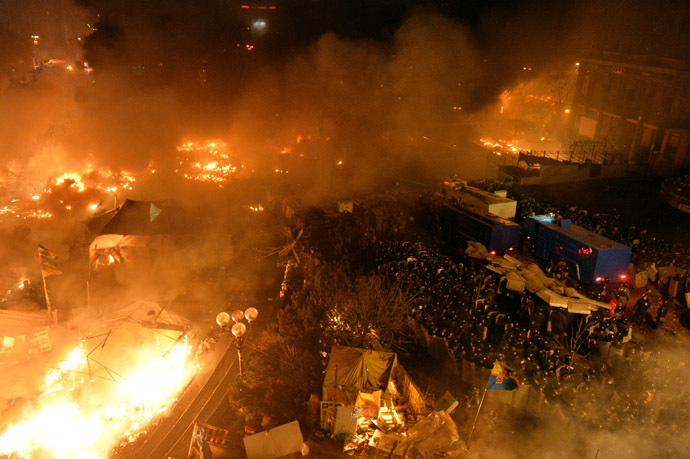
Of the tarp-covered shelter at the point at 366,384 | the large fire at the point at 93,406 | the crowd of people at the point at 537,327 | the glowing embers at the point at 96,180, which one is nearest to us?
the crowd of people at the point at 537,327

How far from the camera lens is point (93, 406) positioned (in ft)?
28.6

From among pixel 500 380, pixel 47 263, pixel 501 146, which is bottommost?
pixel 47 263

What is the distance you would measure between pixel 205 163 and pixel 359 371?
15519 mm

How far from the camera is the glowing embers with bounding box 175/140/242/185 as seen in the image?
2019 cm

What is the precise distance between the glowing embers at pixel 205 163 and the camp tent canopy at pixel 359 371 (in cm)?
1332

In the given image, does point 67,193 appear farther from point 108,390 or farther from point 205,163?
point 108,390

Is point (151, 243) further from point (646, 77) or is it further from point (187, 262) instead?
point (646, 77)

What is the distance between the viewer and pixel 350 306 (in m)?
9.43

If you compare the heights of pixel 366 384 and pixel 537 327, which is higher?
pixel 537 327

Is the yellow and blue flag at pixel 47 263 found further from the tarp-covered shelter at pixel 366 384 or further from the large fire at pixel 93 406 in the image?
the tarp-covered shelter at pixel 366 384

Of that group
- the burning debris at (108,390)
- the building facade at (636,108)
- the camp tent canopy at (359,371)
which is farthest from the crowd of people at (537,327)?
the building facade at (636,108)

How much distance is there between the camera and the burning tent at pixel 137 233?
43.2 feet

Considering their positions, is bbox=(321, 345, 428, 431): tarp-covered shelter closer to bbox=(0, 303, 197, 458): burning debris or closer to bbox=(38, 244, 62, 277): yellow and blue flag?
bbox=(0, 303, 197, 458): burning debris

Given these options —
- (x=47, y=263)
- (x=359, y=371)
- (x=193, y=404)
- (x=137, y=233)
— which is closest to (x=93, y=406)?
(x=193, y=404)
